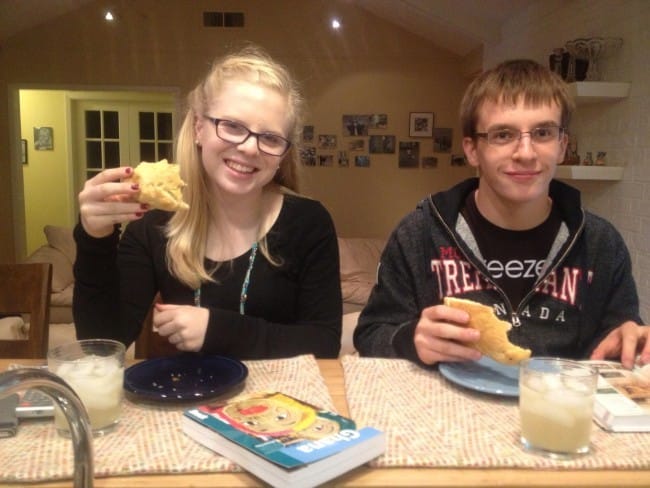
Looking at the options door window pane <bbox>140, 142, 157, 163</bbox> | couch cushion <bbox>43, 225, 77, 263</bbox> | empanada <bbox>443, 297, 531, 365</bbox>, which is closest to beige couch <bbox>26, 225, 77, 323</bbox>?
couch cushion <bbox>43, 225, 77, 263</bbox>

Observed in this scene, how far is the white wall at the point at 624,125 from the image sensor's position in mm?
2963

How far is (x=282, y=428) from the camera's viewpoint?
851 millimetres

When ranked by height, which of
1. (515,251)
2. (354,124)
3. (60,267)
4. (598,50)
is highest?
(598,50)

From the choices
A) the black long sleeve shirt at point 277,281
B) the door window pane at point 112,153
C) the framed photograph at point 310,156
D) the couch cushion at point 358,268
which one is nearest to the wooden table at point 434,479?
the black long sleeve shirt at point 277,281

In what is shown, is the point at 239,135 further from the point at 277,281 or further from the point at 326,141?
the point at 326,141

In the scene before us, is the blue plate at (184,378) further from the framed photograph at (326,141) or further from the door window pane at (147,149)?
the door window pane at (147,149)

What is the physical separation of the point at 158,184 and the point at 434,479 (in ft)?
2.34

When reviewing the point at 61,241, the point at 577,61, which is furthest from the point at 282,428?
the point at 61,241

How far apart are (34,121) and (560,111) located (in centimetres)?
720

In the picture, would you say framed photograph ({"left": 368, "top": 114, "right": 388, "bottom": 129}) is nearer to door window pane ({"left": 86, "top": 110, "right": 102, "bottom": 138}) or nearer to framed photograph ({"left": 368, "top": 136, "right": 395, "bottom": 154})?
framed photograph ({"left": 368, "top": 136, "right": 395, "bottom": 154})

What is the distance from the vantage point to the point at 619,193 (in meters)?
3.23

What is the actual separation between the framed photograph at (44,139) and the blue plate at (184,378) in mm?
6878

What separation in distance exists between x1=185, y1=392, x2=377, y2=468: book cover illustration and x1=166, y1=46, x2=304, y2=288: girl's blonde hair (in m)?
0.61

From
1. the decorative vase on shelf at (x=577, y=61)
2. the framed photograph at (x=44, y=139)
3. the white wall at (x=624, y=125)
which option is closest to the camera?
the white wall at (x=624, y=125)
